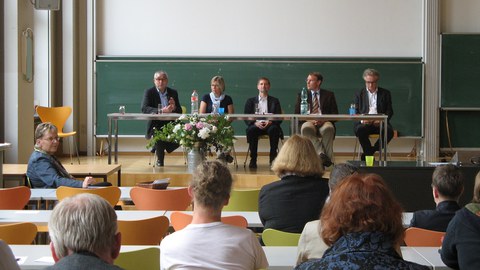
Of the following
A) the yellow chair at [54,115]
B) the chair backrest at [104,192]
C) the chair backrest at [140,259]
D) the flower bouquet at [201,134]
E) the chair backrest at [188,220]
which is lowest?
the chair backrest at [140,259]

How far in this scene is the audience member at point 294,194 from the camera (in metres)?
4.18

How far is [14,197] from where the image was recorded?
498cm

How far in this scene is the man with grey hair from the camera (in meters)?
2.04

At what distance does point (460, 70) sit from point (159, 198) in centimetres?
776

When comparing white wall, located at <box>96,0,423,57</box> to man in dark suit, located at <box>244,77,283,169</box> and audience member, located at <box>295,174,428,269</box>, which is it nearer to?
man in dark suit, located at <box>244,77,283,169</box>

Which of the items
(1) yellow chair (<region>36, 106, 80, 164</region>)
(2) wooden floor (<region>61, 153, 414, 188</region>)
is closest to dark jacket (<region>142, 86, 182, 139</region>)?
(2) wooden floor (<region>61, 153, 414, 188</region>)

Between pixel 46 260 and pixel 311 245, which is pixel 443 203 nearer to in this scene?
pixel 311 245

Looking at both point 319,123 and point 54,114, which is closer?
point 319,123

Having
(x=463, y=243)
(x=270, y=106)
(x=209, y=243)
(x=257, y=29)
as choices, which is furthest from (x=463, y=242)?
(x=257, y=29)

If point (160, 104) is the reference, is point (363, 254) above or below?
below

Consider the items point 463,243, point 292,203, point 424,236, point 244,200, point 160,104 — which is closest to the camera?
point 463,243

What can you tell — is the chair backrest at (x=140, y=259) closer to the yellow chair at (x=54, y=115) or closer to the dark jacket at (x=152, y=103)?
the dark jacket at (x=152, y=103)

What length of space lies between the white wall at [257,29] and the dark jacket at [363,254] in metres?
9.94

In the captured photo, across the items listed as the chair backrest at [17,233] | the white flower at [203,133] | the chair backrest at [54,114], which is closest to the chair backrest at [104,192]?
the chair backrest at [17,233]
